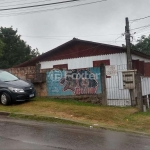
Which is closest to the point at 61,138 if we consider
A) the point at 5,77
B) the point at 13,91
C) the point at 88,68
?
the point at 13,91

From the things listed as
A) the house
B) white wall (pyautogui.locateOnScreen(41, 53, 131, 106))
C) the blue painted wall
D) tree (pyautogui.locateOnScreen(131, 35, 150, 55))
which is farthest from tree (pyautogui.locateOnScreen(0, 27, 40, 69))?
the blue painted wall

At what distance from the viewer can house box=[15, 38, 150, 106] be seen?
41.6ft

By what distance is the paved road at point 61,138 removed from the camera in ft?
19.6

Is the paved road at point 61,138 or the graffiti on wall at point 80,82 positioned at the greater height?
the graffiti on wall at point 80,82

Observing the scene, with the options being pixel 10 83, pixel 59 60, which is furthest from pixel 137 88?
pixel 59 60

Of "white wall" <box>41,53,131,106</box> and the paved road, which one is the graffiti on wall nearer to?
"white wall" <box>41,53,131,106</box>

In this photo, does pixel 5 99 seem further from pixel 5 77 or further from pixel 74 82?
pixel 74 82

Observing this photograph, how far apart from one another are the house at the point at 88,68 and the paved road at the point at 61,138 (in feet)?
14.4

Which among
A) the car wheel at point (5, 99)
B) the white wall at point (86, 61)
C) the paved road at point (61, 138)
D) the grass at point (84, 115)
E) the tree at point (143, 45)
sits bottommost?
the paved road at point (61, 138)

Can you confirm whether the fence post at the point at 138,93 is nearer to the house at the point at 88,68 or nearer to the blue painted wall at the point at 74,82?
the house at the point at 88,68

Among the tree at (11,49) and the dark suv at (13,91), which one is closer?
the dark suv at (13,91)

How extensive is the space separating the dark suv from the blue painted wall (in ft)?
5.55

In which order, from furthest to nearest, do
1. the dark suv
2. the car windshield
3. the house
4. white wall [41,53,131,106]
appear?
white wall [41,53,131,106] < the house < the car windshield < the dark suv

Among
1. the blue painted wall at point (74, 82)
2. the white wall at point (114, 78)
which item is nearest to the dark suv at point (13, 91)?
the blue painted wall at point (74, 82)
